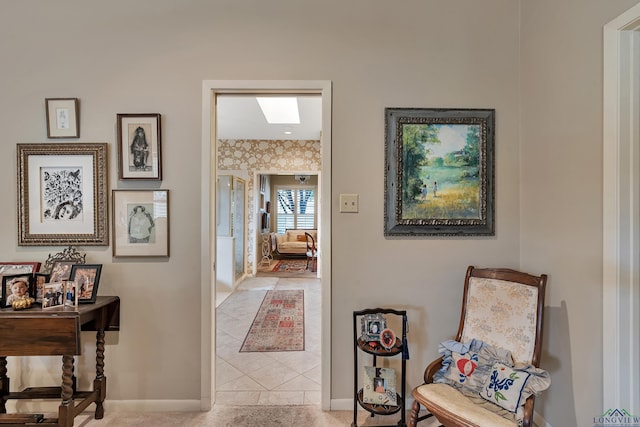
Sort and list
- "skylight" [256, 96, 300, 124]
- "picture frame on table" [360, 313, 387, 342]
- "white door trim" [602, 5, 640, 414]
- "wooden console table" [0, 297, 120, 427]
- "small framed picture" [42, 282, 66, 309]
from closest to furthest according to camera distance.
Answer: "white door trim" [602, 5, 640, 414] < "wooden console table" [0, 297, 120, 427] < "small framed picture" [42, 282, 66, 309] < "picture frame on table" [360, 313, 387, 342] < "skylight" [256, 96, 300, 124]

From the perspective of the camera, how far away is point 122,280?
6.31 ft

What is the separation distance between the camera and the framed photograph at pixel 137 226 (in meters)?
1.92

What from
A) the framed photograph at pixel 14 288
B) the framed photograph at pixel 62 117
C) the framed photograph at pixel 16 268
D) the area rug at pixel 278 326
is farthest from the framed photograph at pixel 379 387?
the framed photograph at pixel 62 117

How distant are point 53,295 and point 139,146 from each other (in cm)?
100

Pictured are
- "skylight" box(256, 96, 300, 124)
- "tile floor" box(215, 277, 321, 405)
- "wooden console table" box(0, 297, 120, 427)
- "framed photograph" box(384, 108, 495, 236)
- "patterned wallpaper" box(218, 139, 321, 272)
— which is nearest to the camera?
"wooden console table" box(0, 297, 120, 427)

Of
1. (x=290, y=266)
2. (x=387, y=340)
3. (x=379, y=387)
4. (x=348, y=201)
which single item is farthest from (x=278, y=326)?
(x=290, y=266)

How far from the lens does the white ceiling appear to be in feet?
12.1

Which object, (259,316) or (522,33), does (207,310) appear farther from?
(522,33)

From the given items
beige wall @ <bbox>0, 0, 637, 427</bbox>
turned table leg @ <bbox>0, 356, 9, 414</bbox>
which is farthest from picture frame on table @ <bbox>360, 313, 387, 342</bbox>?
turned table leg @ <bbox>0, 356, 9, 414</bbox>

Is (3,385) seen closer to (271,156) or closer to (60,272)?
(60,272)

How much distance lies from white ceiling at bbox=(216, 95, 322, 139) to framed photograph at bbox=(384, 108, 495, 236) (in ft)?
5.51

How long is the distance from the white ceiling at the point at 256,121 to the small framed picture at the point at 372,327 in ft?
8.14

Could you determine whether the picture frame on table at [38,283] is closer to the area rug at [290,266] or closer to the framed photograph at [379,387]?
the framed photograph at [379,387]

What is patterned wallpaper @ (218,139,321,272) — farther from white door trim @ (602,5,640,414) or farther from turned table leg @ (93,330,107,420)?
white door trim @ (602,5,640,414)
